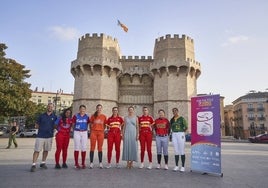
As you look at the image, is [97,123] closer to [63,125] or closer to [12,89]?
[63,125]

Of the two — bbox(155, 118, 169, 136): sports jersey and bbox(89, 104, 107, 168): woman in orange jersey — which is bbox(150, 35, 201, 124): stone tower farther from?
bbox(89, 104, 107, 168): woman in orange jersey

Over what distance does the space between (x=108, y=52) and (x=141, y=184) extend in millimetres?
28040

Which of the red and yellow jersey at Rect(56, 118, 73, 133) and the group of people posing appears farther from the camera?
the red and yellow jersey at Rect(56, 118, 73, 133)

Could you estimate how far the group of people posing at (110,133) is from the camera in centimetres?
770

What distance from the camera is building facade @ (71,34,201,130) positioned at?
3025cm

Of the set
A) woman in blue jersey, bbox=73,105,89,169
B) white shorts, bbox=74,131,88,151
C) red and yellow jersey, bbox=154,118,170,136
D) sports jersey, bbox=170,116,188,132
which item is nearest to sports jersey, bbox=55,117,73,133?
woman in blue jersey, bbox=73,105,89,169

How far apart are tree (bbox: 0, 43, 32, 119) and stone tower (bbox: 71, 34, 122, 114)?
6363 mm

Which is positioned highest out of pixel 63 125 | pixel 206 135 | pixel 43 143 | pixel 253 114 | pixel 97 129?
pixel 253 114

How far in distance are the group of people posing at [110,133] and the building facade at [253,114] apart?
55.3 meters

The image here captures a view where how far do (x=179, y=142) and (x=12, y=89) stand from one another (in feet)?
85.6

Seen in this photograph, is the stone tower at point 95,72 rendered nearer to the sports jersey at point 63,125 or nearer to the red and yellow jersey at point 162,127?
the sports jersey at point 63,125

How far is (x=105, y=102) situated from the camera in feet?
100

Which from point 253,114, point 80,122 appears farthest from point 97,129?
point 253,114

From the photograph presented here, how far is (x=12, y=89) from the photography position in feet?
92.4
